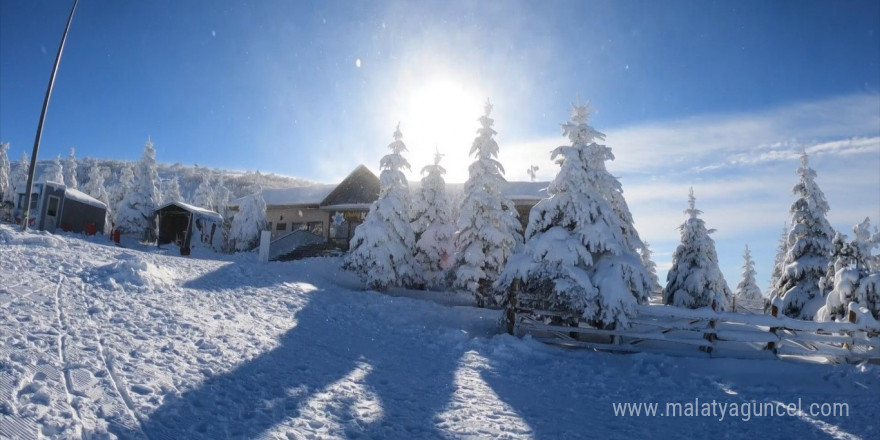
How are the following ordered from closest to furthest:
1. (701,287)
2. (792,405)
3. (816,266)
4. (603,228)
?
(792,405) < (603,228) < (816,266) < (701,287)

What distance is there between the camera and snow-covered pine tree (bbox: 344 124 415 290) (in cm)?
1978

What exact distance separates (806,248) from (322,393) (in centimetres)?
2324

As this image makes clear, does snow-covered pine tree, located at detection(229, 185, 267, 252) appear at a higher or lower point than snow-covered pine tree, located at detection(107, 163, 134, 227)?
lower

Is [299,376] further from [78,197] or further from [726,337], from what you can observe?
[78,197]

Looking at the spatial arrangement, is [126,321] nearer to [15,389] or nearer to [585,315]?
[15,389]

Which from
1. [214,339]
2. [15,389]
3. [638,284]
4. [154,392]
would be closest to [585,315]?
[638,284]

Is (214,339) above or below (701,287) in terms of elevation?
below

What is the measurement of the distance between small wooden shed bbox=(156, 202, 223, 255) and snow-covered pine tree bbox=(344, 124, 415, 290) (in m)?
17.7

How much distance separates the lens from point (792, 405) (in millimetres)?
7840

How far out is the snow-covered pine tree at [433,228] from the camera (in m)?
21.8

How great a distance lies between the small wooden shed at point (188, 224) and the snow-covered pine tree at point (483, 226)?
21536mm

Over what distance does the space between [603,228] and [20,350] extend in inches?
465

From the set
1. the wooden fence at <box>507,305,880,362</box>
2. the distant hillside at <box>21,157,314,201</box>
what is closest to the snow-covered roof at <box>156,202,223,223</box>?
the wooden fence at <box>507,305,880,362</box>

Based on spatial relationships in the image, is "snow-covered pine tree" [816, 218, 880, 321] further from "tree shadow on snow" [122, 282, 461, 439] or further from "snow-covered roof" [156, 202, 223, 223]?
"snow-covered roof" [156, 202, 223, 223]
